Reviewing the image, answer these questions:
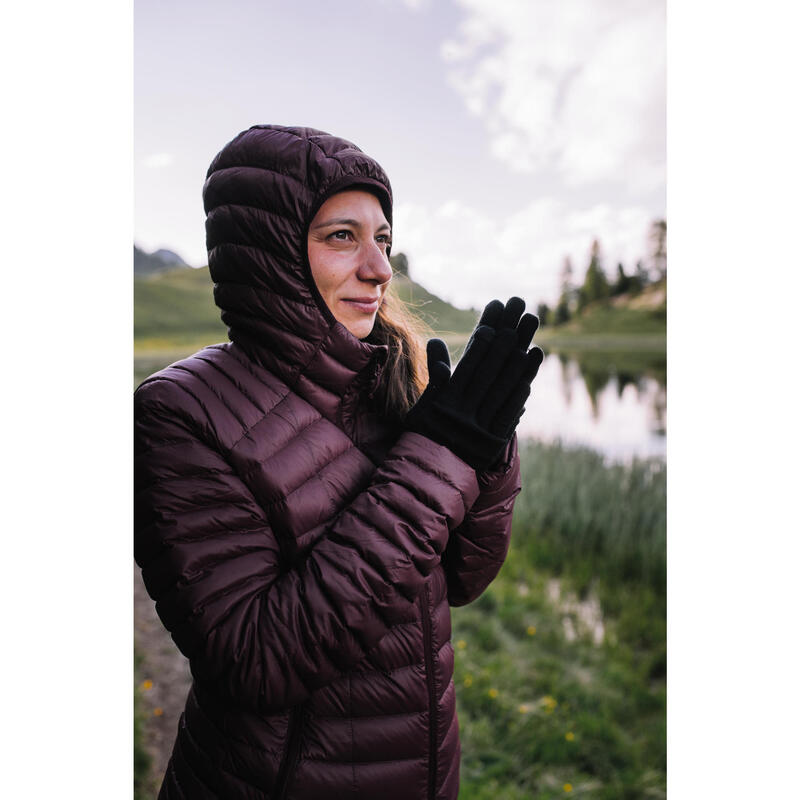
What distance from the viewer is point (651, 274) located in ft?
9.46

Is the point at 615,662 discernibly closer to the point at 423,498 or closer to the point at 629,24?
the point at 423,498

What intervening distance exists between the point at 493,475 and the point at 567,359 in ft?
7.43

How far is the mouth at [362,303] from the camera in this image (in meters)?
0.98

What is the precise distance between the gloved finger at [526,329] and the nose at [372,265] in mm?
237

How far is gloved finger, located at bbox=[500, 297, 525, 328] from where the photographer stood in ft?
3.13

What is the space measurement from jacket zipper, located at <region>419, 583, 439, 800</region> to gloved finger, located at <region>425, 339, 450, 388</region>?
346 millimetres

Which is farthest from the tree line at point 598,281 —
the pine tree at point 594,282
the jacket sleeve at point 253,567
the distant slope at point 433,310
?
the jacket sleeve at point 253,567

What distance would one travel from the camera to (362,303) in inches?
38.8

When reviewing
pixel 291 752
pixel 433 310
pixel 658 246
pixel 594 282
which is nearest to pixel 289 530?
pixel 291 752

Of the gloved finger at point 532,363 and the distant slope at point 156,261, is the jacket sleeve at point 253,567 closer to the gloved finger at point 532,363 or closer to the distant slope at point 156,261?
the gloved finger at point 532,363

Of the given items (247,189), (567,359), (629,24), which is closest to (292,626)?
(247,189)

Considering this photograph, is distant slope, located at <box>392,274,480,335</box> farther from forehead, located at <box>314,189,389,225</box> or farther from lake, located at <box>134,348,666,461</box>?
lake, located at <box>134,348,666,461</box>

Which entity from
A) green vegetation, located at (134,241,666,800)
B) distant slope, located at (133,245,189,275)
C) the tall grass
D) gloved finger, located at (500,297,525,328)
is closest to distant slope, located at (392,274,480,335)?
green vegetation, located at (134,241,666,800)

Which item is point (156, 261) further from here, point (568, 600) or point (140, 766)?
point (568, 600)
